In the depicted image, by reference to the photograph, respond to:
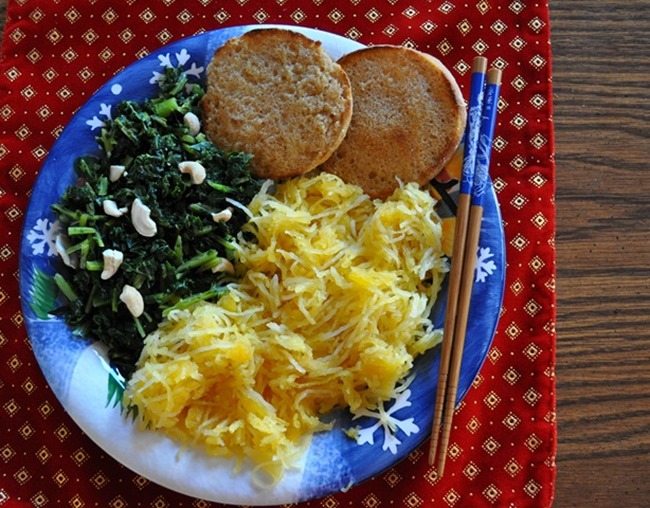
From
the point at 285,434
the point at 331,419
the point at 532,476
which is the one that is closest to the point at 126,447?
the point at 285,434

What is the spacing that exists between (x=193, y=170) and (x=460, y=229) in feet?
3.09

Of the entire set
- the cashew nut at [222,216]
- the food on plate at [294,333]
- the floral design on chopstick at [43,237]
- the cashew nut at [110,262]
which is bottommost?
the food on plate at [294,333]

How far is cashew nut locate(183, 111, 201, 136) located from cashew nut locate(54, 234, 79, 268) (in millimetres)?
593

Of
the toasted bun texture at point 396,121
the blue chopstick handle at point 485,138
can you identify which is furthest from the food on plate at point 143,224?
the blue chopstick handle at point 485,138

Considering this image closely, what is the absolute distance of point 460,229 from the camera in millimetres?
2574

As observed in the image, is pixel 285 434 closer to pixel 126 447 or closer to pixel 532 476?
pixel 126 447

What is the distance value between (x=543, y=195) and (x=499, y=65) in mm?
581

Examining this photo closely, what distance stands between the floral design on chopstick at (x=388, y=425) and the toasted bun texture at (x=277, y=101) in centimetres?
88

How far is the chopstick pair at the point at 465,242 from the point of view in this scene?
8.24ft

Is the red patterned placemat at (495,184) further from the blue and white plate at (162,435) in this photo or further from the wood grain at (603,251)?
the blue and white plate at (162,435)

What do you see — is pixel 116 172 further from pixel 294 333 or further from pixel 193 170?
pixel 294 333

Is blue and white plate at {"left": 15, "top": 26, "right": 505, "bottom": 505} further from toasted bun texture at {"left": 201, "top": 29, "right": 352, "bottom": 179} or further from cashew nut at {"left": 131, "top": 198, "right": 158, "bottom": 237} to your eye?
toasted bun texture at {"left": 201, "top": 29, "right": 352, "bottom": 179}

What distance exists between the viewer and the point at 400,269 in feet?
8.54

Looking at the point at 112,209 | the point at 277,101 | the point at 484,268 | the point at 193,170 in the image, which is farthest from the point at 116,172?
the point at 484,268
